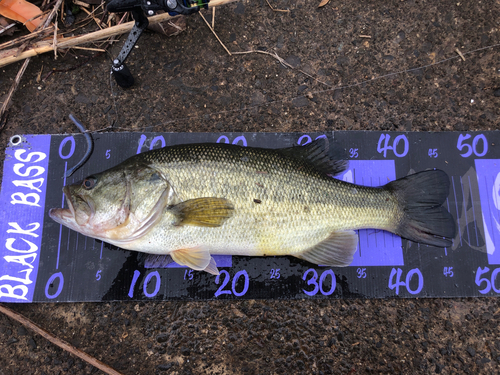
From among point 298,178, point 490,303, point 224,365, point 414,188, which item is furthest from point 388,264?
point 224,365

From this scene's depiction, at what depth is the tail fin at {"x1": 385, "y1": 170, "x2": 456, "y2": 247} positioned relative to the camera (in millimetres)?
2254

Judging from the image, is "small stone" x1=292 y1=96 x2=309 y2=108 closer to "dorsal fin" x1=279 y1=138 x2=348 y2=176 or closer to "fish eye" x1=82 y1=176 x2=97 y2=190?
"dorsal fin" x1=279 y1=138 x2=348 y2=176

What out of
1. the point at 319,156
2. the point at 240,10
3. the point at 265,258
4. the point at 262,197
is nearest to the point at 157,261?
the point at 265,258

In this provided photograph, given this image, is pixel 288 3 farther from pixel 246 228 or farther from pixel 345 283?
pixel 345 283

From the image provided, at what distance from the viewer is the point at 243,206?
6.56 ft

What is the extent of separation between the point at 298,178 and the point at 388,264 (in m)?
1.11

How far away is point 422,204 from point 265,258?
4.34ft

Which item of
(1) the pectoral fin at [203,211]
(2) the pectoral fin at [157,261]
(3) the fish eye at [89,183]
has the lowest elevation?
(2) the pectoral fin at [157,261]

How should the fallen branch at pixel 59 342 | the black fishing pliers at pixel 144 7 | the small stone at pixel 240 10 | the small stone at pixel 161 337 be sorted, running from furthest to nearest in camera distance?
the small stone at pixel 240 10
the small stone at pixel 161 337
the fallen branch at pixel 59 342
the black fishing pliers at pixel 144 7

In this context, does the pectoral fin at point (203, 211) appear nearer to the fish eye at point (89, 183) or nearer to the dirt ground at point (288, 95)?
the fish eye at point (89, 183)

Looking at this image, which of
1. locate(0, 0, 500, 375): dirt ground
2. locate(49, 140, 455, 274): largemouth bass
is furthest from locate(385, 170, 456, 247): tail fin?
locate(0, 0, 500, 375): dirt ground

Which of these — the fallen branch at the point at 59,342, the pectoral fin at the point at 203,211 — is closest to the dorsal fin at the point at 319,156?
the pectoral fin at the point at 203,211

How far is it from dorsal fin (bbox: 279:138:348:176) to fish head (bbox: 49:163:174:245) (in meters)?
0.99

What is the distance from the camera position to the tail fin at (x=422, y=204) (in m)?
2.25
